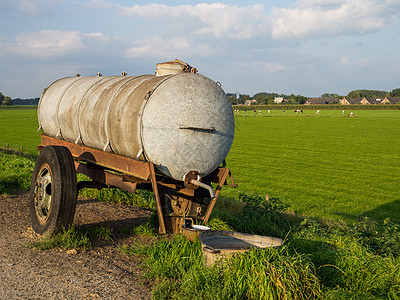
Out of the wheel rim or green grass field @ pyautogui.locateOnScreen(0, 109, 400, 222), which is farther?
green grass field @ pyautogui.locateOnScreen(0, 109, 400, 222)

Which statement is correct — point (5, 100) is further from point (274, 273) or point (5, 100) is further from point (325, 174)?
point (274, 273)

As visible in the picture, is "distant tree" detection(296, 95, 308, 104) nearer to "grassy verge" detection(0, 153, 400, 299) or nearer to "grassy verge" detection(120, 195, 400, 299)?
"grassy verge" detection(0, 153, 400, 299)

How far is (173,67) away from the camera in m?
6.71

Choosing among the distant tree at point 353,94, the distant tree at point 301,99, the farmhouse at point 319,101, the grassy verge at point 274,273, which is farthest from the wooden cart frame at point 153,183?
the distant tree at point 353,94

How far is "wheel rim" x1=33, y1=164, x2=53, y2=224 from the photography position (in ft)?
22.5

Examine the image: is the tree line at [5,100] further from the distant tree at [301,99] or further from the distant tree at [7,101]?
the distant tree at [301,99]

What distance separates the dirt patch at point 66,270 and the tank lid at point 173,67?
120 inches

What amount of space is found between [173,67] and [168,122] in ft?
4.54

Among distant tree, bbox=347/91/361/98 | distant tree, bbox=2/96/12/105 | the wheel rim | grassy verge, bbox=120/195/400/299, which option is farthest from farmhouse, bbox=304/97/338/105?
grassy verge, bbox=120/195/400/299

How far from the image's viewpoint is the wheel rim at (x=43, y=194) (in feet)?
22.5

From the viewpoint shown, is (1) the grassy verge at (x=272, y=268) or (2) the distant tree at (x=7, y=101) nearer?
(1) the grassy verge at (x=272, y=268)

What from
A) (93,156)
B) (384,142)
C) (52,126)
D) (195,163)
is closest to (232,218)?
(195,163)

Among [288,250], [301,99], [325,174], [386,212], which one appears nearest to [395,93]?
[301,99]

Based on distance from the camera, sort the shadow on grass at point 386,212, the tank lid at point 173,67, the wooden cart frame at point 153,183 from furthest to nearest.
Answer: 1. the shadow on grass at point 386,212
2. the tank lid at point 173,67
3. the wooden cart frame at point 153,183
